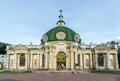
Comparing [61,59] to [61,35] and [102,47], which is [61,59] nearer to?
[61,35]

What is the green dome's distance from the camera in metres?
54.6

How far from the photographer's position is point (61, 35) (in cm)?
5500

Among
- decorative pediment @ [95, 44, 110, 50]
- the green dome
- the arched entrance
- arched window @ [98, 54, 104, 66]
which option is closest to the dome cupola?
the green dome

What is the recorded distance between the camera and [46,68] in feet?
173

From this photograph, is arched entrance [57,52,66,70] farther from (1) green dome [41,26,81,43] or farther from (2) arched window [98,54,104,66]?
(2) arched window [98,54,104,66]

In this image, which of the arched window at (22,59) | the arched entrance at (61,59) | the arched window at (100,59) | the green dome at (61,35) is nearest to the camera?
the arched entrance at (61,59)

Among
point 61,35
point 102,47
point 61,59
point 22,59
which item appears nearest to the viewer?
point 102,47

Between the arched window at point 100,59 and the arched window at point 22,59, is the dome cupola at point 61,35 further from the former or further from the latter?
the arched window at point 100,59

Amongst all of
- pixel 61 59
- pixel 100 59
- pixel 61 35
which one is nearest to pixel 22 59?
pixel 61 59

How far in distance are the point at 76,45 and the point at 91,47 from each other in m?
3.97

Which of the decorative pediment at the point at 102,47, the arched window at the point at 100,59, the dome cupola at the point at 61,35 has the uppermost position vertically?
the dome cupola at the point at 61,35

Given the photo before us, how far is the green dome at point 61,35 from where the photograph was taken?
54562 mm

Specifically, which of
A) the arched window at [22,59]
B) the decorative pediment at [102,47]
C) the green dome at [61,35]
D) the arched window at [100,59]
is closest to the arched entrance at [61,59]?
the green dome at [61,35]

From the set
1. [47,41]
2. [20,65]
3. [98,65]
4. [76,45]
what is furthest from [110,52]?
[20,65]
